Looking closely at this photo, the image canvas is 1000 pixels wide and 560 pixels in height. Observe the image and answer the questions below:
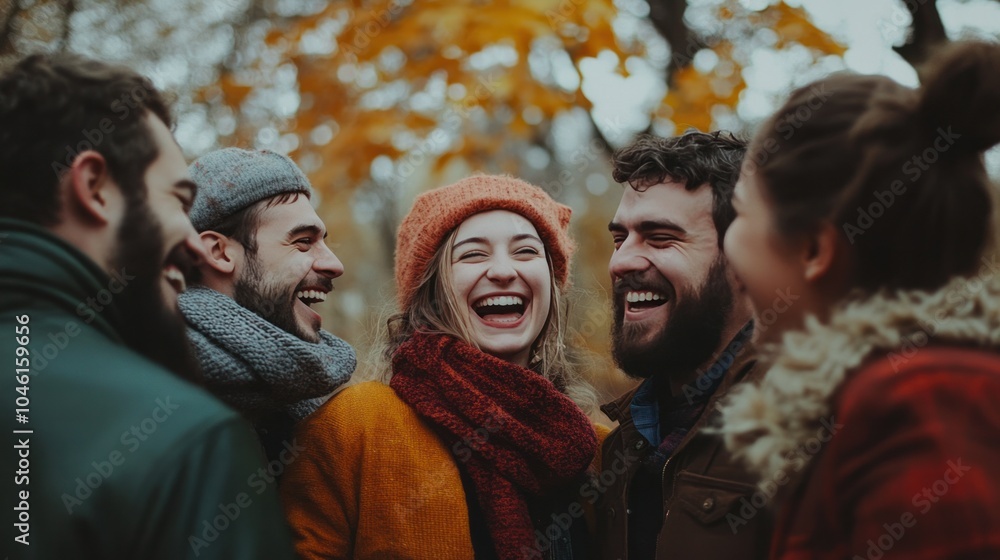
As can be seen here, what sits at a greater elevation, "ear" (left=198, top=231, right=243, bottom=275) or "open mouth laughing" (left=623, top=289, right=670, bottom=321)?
"ear" (left=198, top=231, right=243, bottom=275)

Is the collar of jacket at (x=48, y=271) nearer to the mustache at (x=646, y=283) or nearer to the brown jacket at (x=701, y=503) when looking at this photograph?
the brown jacket at (x=701, y=503)

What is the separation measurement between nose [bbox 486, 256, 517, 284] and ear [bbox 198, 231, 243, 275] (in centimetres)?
90

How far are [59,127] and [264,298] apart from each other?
1.28m

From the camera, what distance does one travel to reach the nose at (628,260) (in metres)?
3.24

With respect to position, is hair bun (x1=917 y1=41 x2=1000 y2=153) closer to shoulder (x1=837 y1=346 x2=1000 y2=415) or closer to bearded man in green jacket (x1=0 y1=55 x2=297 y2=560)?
shoulder (x1=837 y1=346 x2=1000 y2=415)

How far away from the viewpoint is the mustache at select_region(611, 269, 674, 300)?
3.21 m

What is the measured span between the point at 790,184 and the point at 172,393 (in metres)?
1.22

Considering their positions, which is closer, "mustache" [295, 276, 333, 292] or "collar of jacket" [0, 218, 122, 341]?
"collar of jacket" [0, 218, 122, 341]

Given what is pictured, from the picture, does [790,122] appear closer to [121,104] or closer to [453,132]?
[121,104]

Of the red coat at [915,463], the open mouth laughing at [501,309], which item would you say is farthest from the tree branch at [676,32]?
the red coat at [915,463]

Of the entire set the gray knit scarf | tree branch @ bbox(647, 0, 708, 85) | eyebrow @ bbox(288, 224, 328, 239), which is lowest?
the gray knit scarf

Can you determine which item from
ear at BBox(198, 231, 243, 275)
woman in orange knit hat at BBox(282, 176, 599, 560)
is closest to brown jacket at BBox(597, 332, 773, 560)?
woman in orange knit hat at BBox(282, 176, 599, 560)

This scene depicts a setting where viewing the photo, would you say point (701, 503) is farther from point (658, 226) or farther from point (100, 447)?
point (100, 447)

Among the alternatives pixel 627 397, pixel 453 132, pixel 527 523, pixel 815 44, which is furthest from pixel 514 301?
pixel 453 132
